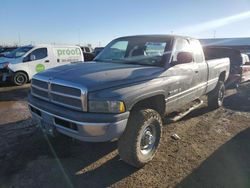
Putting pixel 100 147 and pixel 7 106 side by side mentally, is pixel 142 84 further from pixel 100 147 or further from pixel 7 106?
pixel 7 106

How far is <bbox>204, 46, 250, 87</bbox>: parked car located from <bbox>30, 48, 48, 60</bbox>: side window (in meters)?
7.24

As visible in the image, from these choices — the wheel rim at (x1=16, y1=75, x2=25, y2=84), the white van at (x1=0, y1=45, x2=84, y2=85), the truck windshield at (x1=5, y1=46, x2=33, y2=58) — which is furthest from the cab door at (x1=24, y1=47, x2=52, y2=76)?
the wheel rim at (x1=16, y1=75, x2=25, y2=84)

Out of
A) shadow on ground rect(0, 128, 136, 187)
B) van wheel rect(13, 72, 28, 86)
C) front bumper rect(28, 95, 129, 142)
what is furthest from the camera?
van wheel rect(13, 72, 28, 86)

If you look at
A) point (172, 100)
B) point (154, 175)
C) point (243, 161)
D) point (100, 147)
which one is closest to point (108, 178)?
point (154, 175)

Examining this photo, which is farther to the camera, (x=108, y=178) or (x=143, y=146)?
(x=143, y=146)

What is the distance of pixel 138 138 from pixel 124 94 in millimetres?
748

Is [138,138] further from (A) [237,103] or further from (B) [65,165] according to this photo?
(A) [237,103]

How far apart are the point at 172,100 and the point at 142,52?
3.77ft

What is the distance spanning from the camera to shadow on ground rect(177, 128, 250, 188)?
3533 millimetres

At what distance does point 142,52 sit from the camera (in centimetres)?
495

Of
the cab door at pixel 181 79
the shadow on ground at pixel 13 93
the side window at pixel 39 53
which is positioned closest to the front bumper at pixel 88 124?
the cab door at pixel 181 79

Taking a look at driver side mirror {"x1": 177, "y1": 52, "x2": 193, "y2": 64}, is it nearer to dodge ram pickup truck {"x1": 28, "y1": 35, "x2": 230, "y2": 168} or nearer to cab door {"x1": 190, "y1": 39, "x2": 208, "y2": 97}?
dodge ram pickup truck {"x1": 28, "y1": 35, "x2": 230, "y2": 168}

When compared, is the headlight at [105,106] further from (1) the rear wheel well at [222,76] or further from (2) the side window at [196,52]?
(1) the rear wheel well at [222,76]

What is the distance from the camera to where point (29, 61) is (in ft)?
37.3
